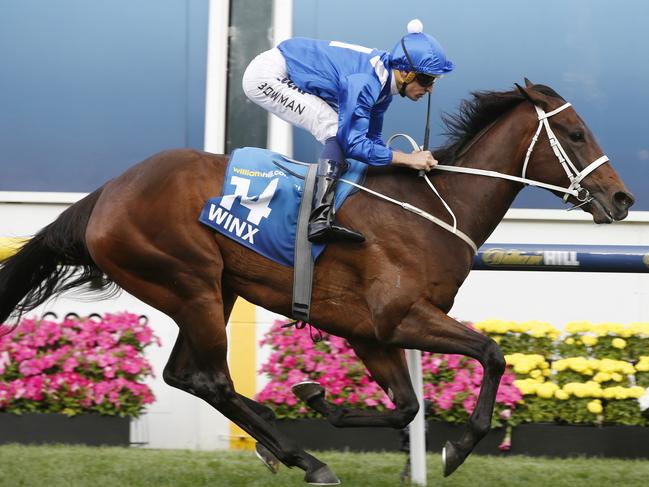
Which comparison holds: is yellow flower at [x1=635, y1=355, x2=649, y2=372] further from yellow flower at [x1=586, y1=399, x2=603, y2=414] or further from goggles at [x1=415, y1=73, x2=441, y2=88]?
goggles at [x1=415, y1=73, x2=441, y2=88]

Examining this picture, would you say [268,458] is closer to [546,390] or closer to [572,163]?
[546,390]

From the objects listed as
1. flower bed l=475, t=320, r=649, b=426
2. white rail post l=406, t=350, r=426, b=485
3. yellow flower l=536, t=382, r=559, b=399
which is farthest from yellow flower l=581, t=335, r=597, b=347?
white rail post l=406, t=350, r=426, b=485

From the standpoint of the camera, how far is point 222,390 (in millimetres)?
4711

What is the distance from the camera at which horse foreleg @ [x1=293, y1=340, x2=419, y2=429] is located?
179 inches

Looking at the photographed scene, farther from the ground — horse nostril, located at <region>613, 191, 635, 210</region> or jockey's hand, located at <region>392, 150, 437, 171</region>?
jockey's hand, located at <region>392, 150, 437, 171</region>

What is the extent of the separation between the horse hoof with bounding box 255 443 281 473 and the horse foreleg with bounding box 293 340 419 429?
29cm

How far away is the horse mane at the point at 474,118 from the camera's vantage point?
4.69 metres

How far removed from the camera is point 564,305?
6.80 metres

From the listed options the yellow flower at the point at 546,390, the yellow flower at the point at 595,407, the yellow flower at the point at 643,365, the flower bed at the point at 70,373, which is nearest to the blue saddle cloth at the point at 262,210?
the flower bed at the point at 70,373

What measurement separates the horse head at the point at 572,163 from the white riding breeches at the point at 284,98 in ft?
2.72

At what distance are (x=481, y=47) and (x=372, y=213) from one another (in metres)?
2.90

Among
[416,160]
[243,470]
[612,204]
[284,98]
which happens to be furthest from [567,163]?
[243,470]

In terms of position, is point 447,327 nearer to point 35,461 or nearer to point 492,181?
point 492,181

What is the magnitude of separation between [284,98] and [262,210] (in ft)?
1.68
